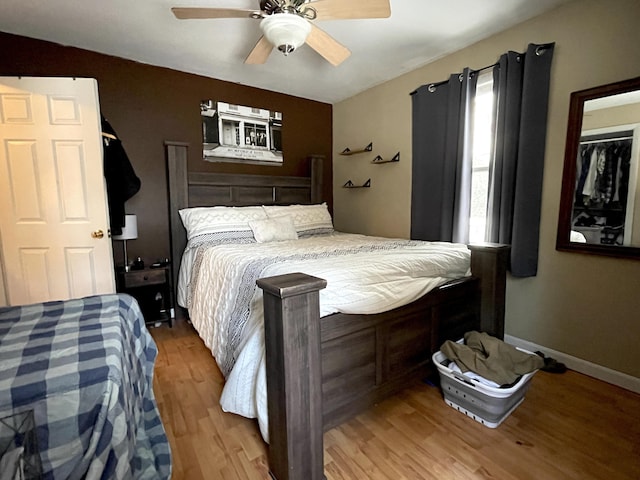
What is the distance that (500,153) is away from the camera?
2361 millimetres

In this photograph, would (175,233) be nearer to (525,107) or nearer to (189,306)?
(189,306)

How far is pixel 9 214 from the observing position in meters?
2.21

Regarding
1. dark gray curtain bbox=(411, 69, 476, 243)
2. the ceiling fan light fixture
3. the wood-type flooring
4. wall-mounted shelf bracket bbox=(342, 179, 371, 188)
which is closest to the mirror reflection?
dark gray curtain bbox=(411, 69, 476, 243)

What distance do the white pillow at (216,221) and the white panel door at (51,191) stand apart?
0.69 metres

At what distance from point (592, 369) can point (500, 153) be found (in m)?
1.62

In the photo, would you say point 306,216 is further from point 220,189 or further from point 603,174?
point 603,174

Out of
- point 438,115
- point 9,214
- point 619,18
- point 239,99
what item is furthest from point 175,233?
point 619,18

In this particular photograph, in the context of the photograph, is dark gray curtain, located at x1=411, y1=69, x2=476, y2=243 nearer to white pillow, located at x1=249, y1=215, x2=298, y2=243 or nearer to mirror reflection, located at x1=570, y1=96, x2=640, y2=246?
mirror reflection, located at x1=570, y1=96, x2=640, y2=246

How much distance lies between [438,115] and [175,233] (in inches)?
108

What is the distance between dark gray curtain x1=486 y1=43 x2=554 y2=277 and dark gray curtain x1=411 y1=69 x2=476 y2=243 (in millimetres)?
255

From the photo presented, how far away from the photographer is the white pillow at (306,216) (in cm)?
330

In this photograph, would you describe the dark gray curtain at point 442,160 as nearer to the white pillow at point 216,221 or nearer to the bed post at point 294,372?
the white pillow at point 216,221

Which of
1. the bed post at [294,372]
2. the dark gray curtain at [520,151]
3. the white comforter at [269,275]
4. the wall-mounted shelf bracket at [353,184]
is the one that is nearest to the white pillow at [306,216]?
the wall-mounted shelf bracket at [353,184]

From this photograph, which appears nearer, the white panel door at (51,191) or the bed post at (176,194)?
the white panel door at (51,191)
